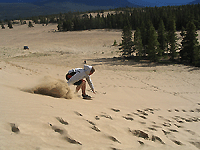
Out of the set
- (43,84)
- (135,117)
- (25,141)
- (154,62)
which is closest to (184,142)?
(135,117)

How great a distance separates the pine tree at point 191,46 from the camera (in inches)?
808

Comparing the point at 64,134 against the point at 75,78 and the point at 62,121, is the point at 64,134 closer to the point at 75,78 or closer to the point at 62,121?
the point at 62,121

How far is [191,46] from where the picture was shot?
21.5 metres

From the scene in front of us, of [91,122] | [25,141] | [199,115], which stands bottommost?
[199,115]

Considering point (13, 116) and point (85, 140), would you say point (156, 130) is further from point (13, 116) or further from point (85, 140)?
point (13, 116)

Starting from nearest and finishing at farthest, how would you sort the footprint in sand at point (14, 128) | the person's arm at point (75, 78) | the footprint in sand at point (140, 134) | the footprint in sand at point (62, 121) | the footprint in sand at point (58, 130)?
the footprint in sand at point (14, 128) < the footprint in sand at point (58, 130) < the footprint in sand at point (62, 121) < the footprint in sand at point (140, 134) < the person's arm at point (75, 78)

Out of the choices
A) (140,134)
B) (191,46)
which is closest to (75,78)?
(140,134)

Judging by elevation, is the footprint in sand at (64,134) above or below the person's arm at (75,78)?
below

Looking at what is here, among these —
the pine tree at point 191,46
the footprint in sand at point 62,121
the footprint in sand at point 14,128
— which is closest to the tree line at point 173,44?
the pine tree at point 191,46

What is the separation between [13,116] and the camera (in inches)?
121

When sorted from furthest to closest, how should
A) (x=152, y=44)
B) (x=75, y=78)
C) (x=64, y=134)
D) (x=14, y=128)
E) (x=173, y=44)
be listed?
(x=173, y=44) < (x=152, y=44) < (x=75, y=78) < (x=64, y=134) < (x=14, y=128)

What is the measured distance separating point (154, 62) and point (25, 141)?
2251 centimetres

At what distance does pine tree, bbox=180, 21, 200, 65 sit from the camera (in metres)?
20.5

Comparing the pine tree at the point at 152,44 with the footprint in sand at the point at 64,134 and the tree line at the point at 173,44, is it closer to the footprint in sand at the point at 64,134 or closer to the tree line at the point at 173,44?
the tree line at the point at 173,44
